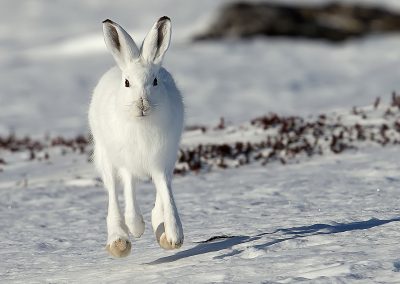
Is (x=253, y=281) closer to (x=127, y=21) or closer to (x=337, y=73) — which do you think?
(x=337, y=73)

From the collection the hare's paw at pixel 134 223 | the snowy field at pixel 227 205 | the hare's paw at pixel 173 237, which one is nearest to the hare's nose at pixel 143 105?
the hare's paw at pixel 173 237

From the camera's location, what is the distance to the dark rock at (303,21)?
31875mm

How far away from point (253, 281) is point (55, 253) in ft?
7.85

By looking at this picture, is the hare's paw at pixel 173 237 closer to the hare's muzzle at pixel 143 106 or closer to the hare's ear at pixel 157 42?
the hare's muzzle at pixel 143 106

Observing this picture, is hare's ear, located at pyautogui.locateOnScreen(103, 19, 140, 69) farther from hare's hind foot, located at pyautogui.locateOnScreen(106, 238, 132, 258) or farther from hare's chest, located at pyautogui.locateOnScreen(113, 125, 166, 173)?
hare's hind foot, located at pyautogui.locateOnScreen(106, 238, 132, 258)

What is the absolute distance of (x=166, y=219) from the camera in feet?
21.2

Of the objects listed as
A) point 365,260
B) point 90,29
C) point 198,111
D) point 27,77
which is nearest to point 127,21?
point 90,29

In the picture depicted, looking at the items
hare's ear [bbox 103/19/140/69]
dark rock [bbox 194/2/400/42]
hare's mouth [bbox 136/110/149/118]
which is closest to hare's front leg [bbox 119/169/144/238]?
hare's mouth [bbox 136/110/149/118]

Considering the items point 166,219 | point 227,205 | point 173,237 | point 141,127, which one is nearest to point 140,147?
point 141,127

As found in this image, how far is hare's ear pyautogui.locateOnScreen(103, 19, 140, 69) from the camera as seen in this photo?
21.4 ft

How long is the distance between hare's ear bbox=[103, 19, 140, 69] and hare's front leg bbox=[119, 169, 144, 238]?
87 centimetres

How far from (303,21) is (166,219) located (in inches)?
1075

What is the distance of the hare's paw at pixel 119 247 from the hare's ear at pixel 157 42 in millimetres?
1310

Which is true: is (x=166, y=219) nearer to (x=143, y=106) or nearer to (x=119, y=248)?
(x=119, y=248)
